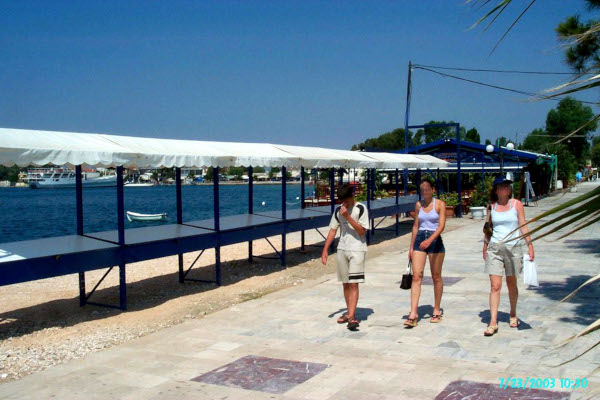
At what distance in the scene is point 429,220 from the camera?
720 centimetres

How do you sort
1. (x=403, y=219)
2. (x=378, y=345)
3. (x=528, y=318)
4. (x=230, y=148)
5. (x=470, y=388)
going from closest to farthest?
1. (x=470, y=388)
2. (x=378, y=345)
3. (x=528, y=318)
4. (x=230, y=148)
5. (x=403, y=219)

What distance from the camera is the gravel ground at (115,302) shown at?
7.17 m

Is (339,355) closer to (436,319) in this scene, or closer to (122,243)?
(436,319)

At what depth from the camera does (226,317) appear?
325 inches

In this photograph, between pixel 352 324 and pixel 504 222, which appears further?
pixel 352 324

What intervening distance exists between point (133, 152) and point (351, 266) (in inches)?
161

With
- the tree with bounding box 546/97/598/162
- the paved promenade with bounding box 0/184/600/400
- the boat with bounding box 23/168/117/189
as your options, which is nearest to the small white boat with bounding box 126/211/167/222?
the boat with bounding box 23/168/117/189

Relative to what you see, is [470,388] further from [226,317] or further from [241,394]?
[226,317]

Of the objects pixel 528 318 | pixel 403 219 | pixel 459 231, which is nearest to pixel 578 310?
pixel 528 318

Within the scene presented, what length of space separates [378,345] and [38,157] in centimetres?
503

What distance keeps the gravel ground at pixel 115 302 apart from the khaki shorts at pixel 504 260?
13.5 ft

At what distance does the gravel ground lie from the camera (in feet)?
23.5

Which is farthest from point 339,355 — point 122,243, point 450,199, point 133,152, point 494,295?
point 450,199
